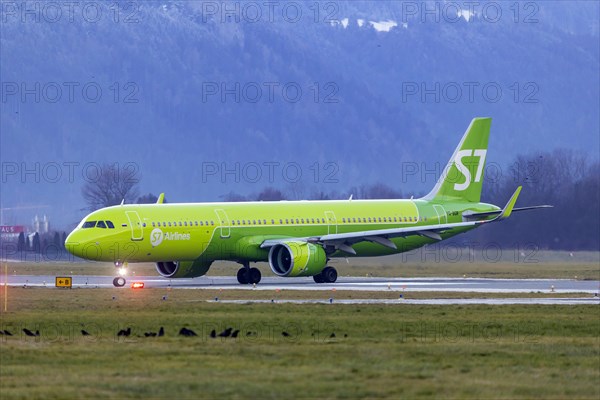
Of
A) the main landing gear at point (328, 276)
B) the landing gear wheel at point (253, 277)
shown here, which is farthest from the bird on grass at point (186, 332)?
the main landing gear at point (328, 276)

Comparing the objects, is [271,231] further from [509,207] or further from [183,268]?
[509,207]

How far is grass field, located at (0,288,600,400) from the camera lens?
24.9 m

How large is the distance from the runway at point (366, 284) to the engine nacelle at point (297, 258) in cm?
69

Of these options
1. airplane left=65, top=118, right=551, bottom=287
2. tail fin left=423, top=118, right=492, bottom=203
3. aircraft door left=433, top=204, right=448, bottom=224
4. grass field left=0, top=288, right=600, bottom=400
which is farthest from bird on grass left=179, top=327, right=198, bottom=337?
tail fin left=423, top=118, right=492, bottom=203

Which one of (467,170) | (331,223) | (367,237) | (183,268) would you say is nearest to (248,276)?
(183,268)

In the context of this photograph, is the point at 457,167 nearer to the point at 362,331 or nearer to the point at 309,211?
the point at 309,211

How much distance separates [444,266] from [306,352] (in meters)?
48.1

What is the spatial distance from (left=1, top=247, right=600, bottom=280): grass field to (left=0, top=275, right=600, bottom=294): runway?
4444 millimetres

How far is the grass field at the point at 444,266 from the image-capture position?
243ft

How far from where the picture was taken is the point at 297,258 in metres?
62.2

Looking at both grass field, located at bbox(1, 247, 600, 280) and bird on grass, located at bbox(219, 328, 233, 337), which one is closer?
bird on grass, located at bbox(219, 328, 233, 337)

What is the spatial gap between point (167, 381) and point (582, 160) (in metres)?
100

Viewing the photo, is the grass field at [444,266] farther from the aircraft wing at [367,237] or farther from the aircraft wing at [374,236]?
the aircraft wing at [367,237]

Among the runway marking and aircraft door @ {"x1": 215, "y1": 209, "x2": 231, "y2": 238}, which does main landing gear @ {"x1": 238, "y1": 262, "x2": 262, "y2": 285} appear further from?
the runway marking
